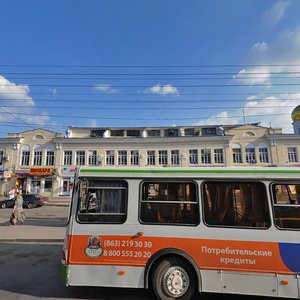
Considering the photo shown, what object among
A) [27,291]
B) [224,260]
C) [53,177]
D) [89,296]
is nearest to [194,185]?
[224,260]

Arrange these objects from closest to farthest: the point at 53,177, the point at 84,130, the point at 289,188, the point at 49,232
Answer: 1. the point at 289,188
2. the point at 49,232
3. the point at 53,177
4. the point at 84,130

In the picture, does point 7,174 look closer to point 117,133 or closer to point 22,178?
point 22,178

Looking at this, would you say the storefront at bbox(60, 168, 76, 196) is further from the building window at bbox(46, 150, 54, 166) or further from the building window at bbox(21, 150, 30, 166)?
the building window at bbox(21, 150, 30, 166)

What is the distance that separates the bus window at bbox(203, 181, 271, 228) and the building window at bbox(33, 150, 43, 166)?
130ft

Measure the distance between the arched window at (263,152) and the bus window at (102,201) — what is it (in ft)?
123

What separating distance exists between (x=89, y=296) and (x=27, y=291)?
1.31 metres

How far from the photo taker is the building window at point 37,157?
39594mm

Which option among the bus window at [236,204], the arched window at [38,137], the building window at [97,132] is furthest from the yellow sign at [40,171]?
the bus window at [236,204]

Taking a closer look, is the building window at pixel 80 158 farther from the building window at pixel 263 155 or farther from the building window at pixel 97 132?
the building window at pixel 263 155

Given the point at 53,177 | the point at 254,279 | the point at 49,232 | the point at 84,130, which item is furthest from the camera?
the point at 84,130

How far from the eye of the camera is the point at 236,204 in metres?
4.74

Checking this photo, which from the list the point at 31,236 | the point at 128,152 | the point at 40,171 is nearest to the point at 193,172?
the point at 31,236

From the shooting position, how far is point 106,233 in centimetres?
477

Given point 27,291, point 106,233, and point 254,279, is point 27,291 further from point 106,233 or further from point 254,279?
point 254,279
